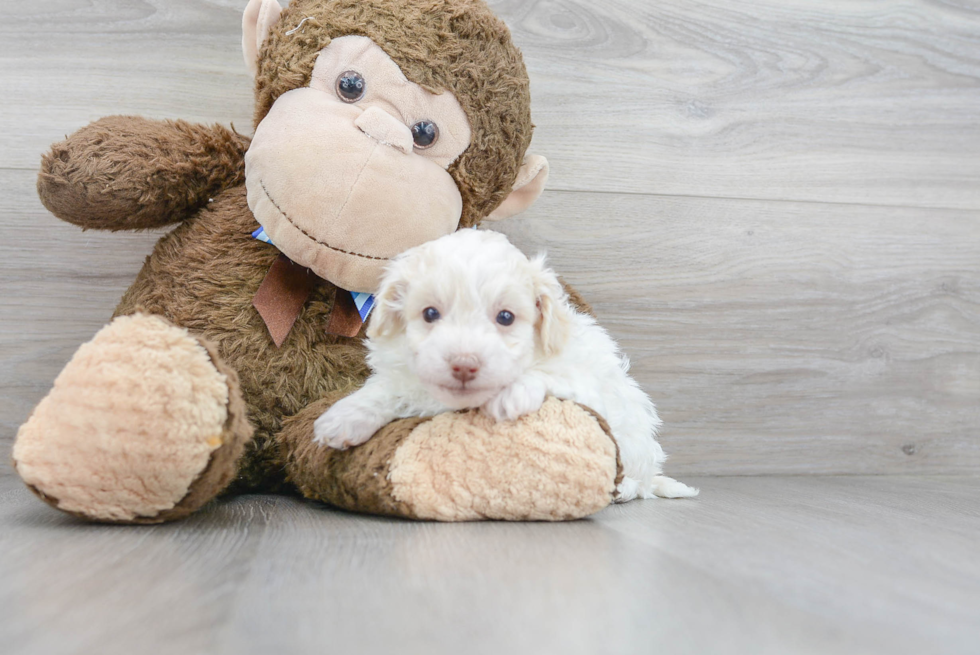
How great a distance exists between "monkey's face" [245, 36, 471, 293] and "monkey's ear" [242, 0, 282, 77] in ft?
0.36

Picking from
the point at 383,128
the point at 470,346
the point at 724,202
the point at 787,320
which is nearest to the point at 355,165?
the point at 383,128

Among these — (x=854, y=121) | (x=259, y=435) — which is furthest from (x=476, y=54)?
(x=854, y=121)

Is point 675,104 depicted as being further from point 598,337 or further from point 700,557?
point 700,557

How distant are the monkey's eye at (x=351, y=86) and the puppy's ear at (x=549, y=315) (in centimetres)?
31

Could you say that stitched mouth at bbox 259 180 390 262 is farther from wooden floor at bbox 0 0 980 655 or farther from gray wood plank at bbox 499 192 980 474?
gray wood plank at bbox 499 192 980 474

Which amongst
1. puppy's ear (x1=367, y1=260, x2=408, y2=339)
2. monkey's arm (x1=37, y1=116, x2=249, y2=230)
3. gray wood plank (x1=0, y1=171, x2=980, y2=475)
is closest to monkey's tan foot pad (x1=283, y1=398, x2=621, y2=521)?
puppy's ear (x1=367, y1=260, x2=408, y2=339)

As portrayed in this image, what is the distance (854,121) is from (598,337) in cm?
81

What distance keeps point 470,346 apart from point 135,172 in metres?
0.53

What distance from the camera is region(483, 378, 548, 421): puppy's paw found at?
0.81 m

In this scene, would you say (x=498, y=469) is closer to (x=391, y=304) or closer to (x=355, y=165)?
(x=391, y=304)

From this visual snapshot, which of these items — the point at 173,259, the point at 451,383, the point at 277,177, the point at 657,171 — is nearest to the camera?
the point at 451,383

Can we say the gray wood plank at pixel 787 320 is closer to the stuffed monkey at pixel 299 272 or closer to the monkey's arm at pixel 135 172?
the stuffed monkey at pixel 299 272

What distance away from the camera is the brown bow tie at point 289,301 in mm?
1022

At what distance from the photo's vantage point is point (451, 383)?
2.56ft
